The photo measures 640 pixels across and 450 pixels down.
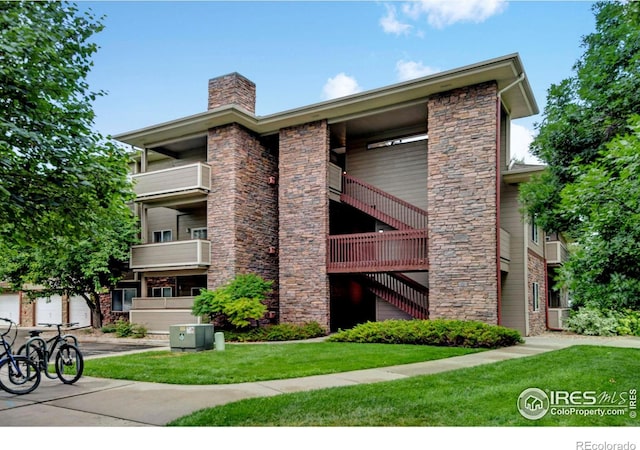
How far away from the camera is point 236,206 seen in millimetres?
16312

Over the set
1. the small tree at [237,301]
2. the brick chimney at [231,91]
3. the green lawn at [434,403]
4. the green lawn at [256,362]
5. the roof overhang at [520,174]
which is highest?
the brick chimney at [231,91]

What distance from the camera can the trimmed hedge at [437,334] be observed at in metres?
11.3

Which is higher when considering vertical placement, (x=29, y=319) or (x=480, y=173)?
(x=480, y=173)

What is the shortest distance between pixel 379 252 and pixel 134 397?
9.41 meters

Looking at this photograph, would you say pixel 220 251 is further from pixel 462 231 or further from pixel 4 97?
pixel 4 97

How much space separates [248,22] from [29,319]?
2413cm

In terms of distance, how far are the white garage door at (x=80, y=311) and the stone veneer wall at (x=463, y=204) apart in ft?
52.8

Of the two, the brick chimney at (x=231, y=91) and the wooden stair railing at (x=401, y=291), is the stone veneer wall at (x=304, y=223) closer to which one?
the wooden stair railing at (x=401, y=291)

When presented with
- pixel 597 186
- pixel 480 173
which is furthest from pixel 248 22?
pixel 480 173

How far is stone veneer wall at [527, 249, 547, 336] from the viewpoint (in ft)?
50.0

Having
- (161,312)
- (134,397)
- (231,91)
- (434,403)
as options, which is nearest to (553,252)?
(231,91)

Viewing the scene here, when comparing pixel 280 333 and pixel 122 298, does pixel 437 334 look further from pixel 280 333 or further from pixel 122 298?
pixel 122 298

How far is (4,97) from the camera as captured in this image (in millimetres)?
6230

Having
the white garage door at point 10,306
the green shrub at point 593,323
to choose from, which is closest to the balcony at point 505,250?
the green shrub at point 593,323
